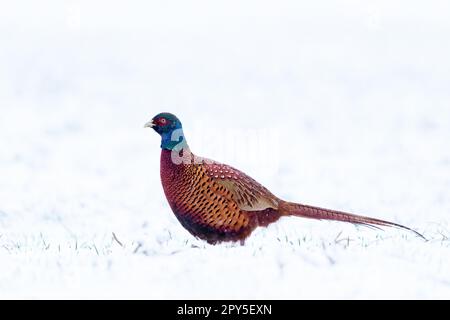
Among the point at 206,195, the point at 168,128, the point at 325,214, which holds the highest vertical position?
the point at 168,128

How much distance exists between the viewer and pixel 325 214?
5.58 meters

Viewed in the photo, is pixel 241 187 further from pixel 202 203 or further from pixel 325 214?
pixel 325 214

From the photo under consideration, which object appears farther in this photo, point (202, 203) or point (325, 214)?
point (325, 214)

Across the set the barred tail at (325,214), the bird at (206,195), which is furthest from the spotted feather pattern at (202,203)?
the barred tail at (325,214)

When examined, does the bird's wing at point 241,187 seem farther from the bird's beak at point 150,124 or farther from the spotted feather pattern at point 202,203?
the bird's beak at point 150,124

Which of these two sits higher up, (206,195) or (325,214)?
(206,195)

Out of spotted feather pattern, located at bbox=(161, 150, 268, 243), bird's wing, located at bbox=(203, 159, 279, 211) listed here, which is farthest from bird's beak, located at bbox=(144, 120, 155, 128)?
bird's wing, located at bbox=(203, 159, 279, 211)

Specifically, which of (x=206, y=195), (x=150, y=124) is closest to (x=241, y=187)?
(x=206, y=195)

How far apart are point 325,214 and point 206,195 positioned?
903 millimetres

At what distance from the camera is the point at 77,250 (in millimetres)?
5613

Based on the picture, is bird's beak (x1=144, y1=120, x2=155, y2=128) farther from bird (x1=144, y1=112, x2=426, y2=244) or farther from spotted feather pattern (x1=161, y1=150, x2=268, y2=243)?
spotted feather pattern (x1=161, y1=150, x2=268, y2=243)

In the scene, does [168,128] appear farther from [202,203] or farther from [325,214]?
[325,214]

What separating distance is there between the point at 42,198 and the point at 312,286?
5059 mm
